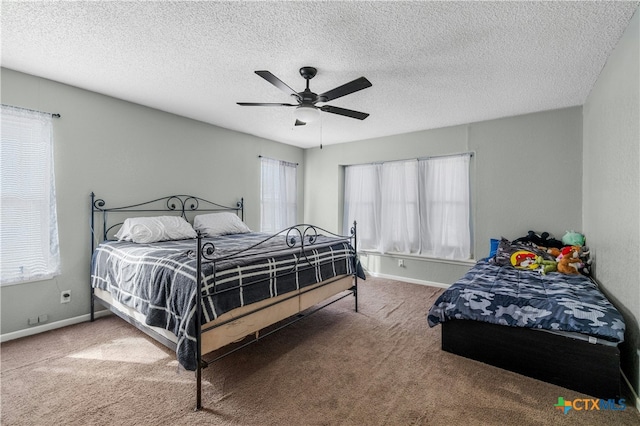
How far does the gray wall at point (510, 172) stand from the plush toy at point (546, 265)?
765mm

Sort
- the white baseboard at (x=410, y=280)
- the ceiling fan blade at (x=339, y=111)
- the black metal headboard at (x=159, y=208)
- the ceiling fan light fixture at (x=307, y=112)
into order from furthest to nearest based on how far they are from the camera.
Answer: the white baseboard at (x=410, y=280)
the black metal headboard at (x=159, y=208)
the ceiling fan blade at (x=339, y=111)
the ceiling fan light fixture at (x=307, y=112)

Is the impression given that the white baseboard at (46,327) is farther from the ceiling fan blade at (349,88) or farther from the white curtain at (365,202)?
the white curtain at (365,202)

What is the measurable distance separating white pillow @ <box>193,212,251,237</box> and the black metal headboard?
0.22 m

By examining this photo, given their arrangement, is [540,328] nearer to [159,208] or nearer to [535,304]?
[535,304]

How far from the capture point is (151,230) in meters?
3.25

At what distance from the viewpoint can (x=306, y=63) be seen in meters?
2.58

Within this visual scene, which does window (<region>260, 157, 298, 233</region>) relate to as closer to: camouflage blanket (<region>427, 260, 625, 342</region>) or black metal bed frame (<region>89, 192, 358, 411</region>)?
black metal bed frame (<region>89, 192, 358, 411</region>)

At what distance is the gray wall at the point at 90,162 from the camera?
2.87m

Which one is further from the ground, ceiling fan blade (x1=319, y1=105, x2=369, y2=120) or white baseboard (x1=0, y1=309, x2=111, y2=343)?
ceiling fan blade (x1=319, y1=105, x2=369, y2=120)

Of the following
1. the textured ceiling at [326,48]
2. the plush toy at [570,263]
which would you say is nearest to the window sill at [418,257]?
the plush toy at [570,263]

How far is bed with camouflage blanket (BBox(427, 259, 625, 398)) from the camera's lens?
1941 millimetres

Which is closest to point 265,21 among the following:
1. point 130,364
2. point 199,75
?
point 199,75

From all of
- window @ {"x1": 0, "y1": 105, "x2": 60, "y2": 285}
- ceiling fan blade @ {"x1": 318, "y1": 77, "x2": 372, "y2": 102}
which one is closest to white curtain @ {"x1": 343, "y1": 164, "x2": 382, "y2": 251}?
ceiling fan blade @ {"x1": 318, "y1": 77, "x2": 372, "y2": 102}

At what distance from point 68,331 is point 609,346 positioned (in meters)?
4.57
